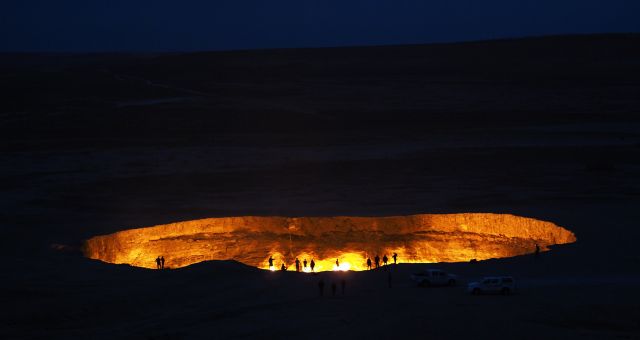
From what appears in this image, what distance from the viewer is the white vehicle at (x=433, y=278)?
16.5m

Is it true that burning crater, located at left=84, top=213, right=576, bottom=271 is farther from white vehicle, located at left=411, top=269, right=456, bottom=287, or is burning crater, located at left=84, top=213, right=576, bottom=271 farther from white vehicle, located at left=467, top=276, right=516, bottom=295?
white vehicle, located at left=467, top=276, right=516, bottom=295

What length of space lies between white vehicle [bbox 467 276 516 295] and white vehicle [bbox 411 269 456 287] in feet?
3.26

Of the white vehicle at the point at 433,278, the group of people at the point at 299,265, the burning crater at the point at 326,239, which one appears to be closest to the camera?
the white vehicle at the point at 433,278

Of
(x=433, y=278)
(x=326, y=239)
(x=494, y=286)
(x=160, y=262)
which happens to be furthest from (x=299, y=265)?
(x=494, y=286)

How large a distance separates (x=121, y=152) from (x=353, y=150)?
11.2 metres

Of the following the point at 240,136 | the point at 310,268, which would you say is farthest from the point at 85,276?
the point at 240,136

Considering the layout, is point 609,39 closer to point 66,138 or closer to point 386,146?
point 386,146

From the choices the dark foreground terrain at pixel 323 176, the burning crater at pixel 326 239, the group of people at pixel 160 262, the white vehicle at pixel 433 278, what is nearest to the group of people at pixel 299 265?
the burning crater at pixel 326 239

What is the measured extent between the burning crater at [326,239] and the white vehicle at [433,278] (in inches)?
253

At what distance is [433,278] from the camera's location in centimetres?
1653

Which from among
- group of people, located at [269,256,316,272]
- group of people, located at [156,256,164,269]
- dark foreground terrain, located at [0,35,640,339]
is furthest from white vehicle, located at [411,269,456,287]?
group of people, located at [156,256,164,269]

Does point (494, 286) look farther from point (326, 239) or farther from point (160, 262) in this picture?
point (160, 262)

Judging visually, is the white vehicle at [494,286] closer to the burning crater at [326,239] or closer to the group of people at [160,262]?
the burning crater at [326,239]

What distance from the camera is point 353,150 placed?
42.5 metres
